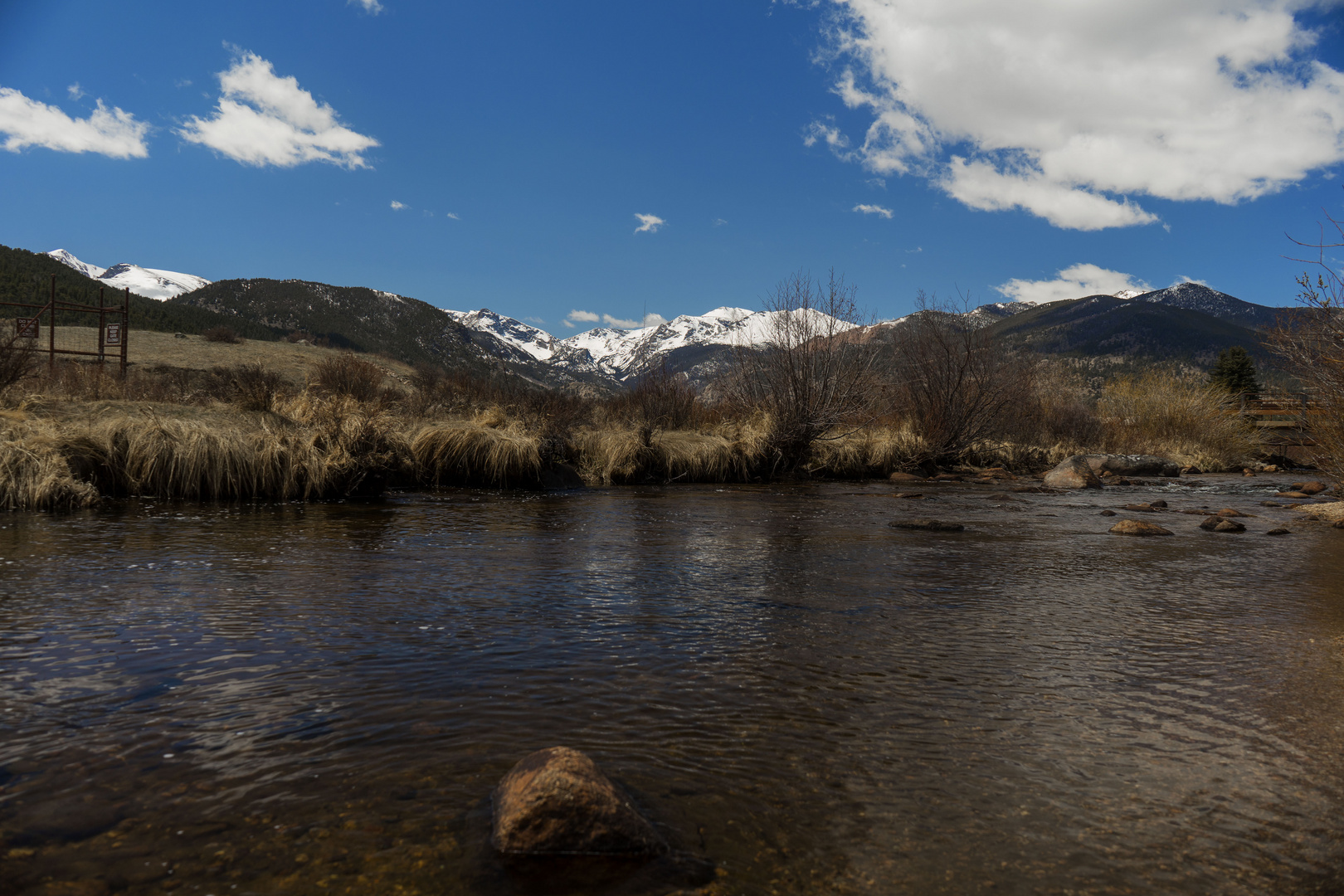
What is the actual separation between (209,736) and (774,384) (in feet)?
50.9

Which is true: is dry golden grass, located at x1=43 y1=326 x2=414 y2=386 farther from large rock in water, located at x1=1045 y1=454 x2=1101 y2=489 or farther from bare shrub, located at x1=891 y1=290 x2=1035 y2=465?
large rock in water, located at x1=1045 y1=454 x2=1101 y2=489

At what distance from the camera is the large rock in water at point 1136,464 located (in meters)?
19.3

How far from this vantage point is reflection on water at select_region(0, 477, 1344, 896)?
180 centimetres

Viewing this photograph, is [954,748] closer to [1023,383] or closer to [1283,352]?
[1283,352]

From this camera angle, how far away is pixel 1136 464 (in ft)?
66.9

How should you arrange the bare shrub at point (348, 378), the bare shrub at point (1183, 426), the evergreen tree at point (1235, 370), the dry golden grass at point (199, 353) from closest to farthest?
the bare shrub at point (348, 378) → the bare shrub at point (1183, 426) → the dry golden grass at point (199, 353) → the evergreen tree at point (1235, 370)

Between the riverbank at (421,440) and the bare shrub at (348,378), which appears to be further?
the bare shrub at (348,378)

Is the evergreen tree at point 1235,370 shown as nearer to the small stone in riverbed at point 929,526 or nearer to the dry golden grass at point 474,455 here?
the small stone in riverbed at point 929,526

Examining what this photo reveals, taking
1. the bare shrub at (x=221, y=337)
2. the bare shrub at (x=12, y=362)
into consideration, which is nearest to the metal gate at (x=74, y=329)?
the bare shrub at (x=12, y=362)

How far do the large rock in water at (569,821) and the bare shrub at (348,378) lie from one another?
1526cm

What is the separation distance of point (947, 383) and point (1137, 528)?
36.8 feet

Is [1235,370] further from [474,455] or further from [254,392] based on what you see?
[254,392]

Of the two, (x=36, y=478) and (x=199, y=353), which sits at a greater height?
(x=199, y=353)

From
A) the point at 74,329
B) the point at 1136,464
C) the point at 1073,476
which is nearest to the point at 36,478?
the point at 1073,476
